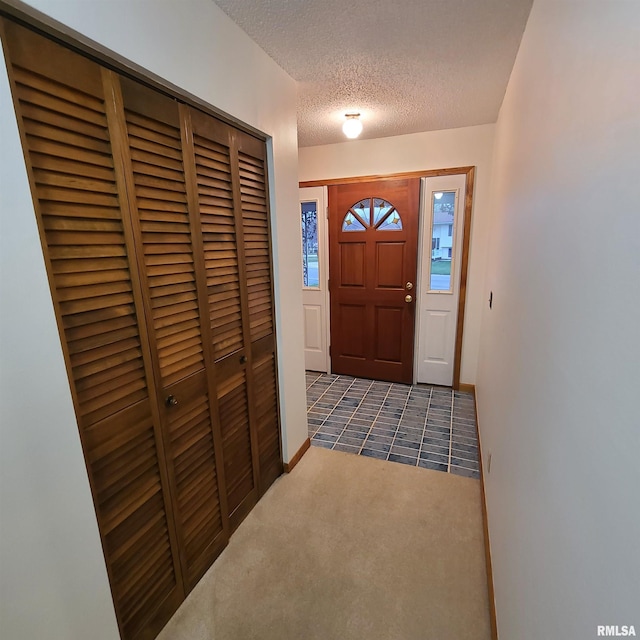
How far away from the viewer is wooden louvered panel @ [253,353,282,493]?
6.12 feet

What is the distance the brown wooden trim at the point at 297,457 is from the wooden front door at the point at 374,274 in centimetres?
137

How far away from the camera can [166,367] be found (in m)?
1.26

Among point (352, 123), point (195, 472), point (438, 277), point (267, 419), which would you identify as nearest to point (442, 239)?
point (438, 277)

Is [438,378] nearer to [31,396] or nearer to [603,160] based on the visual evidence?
[603,160]

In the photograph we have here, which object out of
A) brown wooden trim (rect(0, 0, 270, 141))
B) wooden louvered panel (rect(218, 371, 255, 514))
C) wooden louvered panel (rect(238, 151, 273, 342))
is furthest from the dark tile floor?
brown wooden trim (rect(0, 0, 270, 141))

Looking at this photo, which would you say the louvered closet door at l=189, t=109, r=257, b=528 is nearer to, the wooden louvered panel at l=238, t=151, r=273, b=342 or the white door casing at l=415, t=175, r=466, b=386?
the wooden louvered panel at l=238, t=151, r=273, b=342

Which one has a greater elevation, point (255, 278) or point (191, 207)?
point (191, 207)

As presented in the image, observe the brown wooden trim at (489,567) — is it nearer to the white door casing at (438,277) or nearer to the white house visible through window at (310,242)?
the white door casing at (438,277)

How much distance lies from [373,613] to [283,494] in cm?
79

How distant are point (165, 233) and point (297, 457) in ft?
5.47

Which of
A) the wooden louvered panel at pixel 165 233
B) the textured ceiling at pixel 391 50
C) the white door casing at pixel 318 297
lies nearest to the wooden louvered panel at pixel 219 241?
the wooden louvered panel at pixel 165 233

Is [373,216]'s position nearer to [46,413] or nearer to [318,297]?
[318,297]

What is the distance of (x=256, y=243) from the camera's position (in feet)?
5.74

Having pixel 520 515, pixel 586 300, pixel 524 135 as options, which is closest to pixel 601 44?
pixel 586 300
